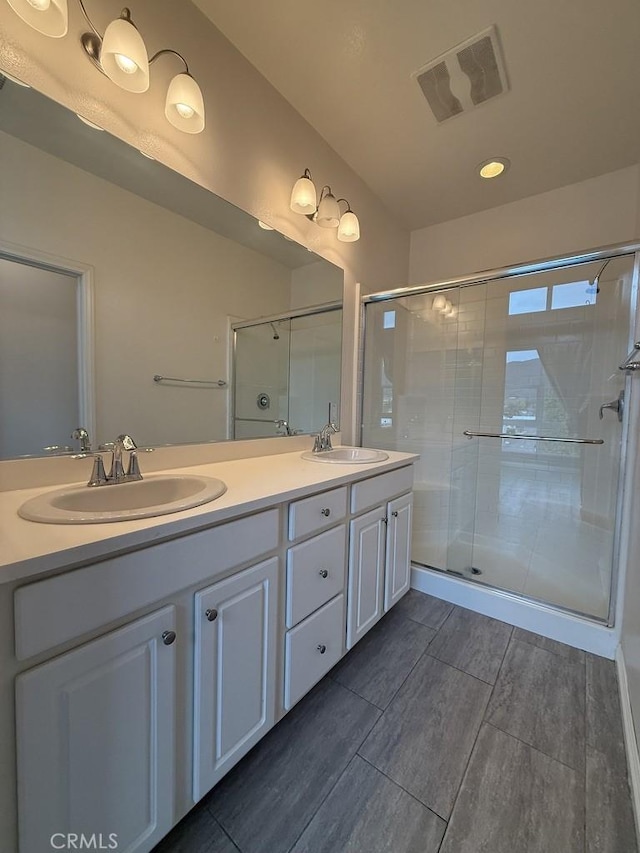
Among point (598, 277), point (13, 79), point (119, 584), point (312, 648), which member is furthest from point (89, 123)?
point (598, 277)

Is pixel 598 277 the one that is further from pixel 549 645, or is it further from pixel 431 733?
pixel 431 733

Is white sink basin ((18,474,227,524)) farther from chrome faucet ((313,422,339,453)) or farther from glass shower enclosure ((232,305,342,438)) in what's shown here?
chrome faucet ((313,422,339,453))

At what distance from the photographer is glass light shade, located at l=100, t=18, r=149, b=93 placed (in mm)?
890

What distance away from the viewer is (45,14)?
81 cm

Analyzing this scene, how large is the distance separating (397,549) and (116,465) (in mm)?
1254

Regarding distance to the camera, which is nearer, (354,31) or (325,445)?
(354,31)

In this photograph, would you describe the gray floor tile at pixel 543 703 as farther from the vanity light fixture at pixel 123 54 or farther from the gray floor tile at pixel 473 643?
the vanity light fixture at pixel 123 54

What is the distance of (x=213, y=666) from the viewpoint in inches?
31.5

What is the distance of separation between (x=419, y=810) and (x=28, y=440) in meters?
1.45

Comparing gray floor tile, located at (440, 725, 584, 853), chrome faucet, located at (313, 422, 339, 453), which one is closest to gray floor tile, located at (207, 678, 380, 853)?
gray floor tile, located at (440, 725, 584, 853)

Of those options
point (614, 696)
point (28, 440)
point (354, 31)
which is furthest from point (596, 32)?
point (614, 696)

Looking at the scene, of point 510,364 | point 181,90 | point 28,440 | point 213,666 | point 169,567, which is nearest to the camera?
point 169,567

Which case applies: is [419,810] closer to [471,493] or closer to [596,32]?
[471,493]

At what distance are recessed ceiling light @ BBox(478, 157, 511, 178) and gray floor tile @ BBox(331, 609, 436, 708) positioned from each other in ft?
8.13
